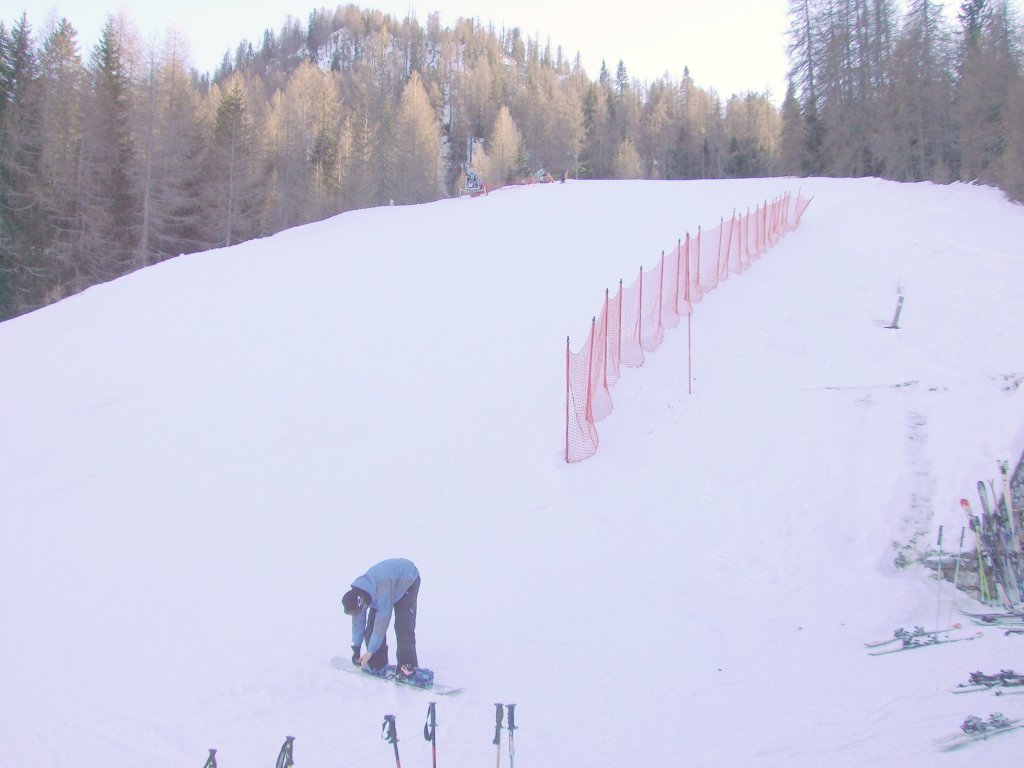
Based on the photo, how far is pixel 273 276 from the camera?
76.1ft

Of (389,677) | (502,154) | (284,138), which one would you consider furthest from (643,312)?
(502,154)

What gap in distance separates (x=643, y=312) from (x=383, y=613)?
35.0 ft

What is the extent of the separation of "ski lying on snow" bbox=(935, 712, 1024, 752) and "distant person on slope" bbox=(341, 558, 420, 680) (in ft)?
13.5

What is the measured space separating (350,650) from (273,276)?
1739cm

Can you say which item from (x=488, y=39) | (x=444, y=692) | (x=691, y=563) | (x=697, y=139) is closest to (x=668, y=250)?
(x=691, y=563)

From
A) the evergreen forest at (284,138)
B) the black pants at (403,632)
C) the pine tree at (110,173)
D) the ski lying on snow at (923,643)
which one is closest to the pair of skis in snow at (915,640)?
the ski lying on snow at (923,643)

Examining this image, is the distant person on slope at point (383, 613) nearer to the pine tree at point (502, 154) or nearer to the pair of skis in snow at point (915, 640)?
the pair of skis in snow at point (915, 640)

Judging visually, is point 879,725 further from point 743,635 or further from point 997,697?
point 743,635

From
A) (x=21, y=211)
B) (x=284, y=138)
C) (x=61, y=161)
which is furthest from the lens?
(x=284, y=138)

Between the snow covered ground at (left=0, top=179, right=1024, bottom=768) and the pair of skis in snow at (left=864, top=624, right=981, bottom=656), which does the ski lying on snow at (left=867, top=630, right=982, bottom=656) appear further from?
the snow covered ground at (left=0, top=179, right=1024, bottom=768)

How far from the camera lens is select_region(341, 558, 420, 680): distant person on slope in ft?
22.6

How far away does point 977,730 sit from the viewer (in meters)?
5.12

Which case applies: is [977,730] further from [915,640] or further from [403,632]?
[403,632]

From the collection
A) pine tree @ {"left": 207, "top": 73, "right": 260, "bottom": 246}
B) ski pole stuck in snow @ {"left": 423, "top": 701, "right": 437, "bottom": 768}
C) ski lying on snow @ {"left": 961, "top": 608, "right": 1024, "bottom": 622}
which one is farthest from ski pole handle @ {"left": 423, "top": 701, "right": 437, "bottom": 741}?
pine tree @ {"left": 207, "top": 73, "right": 260, "bottom": 246}
